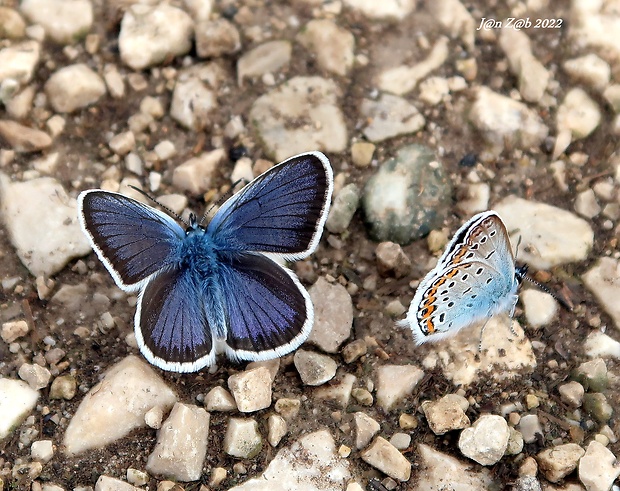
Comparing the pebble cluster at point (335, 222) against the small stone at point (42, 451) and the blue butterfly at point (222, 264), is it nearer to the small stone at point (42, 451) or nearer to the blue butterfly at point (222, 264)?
the small stone at point (42, 451)

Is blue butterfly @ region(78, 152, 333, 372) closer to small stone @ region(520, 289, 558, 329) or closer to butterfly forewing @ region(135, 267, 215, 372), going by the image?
butterfly forewing @ region(135, 267, 215, 372)

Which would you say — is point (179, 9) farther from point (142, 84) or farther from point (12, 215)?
point (12, 215)

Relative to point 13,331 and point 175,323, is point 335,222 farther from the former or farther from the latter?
point 13,331

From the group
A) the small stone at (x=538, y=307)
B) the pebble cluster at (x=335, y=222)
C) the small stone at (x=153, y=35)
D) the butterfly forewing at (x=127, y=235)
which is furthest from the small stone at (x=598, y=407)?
the small stone at (x=153, y=35)

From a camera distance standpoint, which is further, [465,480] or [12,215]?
[12,215]

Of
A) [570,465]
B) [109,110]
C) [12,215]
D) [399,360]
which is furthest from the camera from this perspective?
[109,110]

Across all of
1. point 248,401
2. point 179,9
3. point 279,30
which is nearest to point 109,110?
point 179,9

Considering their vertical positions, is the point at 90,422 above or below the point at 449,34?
below
